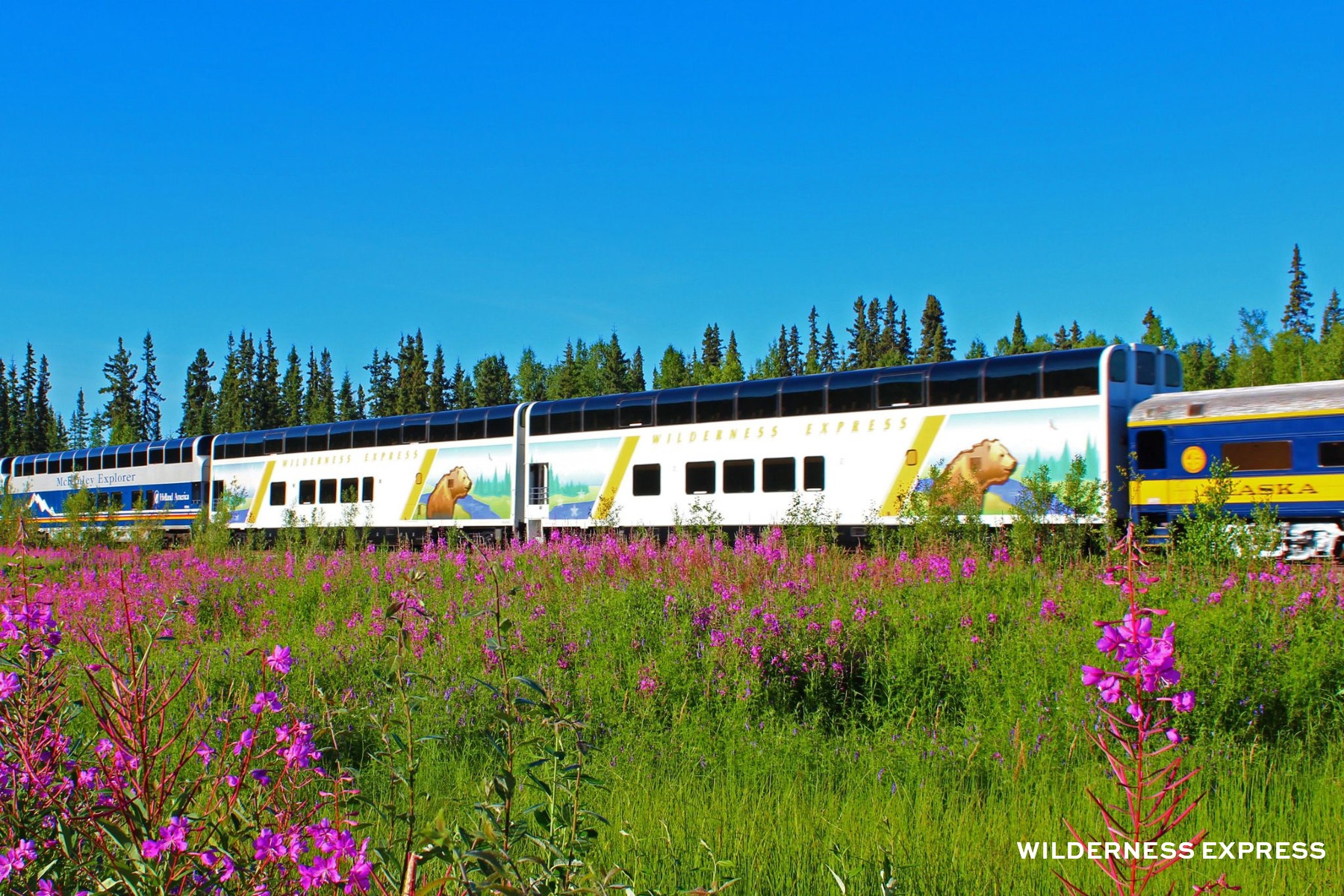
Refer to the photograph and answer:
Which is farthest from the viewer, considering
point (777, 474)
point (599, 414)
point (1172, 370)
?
point (599, 414)

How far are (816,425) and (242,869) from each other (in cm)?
1797

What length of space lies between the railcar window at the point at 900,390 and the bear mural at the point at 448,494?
12.2 metres

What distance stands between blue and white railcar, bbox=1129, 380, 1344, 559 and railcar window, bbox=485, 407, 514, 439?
1523 cm

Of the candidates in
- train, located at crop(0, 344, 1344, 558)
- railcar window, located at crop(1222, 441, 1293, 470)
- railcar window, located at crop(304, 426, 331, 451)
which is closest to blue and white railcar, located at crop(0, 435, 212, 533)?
train, located at crop(0, 344, 1344, 558)

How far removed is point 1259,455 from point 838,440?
24.4 ft

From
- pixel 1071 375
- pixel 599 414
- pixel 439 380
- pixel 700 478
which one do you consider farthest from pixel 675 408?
pixel 439 380

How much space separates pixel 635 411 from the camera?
2245 cm

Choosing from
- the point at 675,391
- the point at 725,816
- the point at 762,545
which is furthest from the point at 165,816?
the point at 675,391

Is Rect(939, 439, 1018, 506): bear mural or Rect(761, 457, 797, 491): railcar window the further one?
Rect(761, 457, 797, 491): railcar window

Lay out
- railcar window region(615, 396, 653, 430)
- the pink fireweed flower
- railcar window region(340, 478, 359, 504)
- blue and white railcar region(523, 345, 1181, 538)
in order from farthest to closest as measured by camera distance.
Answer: railcar window region(340, 478, 359, 504) < railcar window region(615, 396, 653, 430) < blue and white railcar region(523, 345, 1181, 538) < the pink fireweed flower

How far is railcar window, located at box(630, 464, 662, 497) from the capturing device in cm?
2183

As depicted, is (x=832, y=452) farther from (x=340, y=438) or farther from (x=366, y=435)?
(x=340, y=438)

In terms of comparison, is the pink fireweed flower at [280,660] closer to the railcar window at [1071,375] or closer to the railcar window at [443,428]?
the railcar window at [1071,375]

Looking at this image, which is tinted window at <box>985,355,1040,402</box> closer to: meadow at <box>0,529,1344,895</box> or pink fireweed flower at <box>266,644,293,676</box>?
meadow at <box>0,529,1344,895</box>
